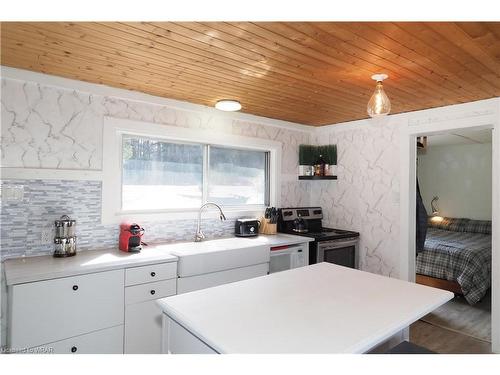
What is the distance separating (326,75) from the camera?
89.1 inches

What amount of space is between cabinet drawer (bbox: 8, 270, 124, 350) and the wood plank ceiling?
143 centimetres

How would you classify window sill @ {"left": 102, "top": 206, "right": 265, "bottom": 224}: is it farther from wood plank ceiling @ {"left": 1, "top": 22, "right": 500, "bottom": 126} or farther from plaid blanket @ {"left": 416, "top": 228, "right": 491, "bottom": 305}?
plaid blanket @ {"left": 416, "top": 228, "right": 491, "bottom": 305}

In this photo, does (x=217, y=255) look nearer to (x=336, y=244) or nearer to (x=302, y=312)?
(x=302, y=312)

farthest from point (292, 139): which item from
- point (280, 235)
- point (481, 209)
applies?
point (481, 209)

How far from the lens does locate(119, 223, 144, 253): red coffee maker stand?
2518mm

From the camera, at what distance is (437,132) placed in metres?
3.18

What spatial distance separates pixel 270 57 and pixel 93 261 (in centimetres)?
183

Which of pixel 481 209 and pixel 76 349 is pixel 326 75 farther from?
pixel 481 209

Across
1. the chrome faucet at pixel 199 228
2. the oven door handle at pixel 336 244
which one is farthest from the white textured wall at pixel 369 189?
the chrome faucet at pixel 199 228

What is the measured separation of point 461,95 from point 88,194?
3.28 meters

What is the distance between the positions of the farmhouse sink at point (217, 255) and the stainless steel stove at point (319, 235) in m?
0.69

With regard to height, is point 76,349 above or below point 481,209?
below

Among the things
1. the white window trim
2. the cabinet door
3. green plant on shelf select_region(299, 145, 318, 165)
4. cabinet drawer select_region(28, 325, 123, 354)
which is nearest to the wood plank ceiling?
the white window trim
